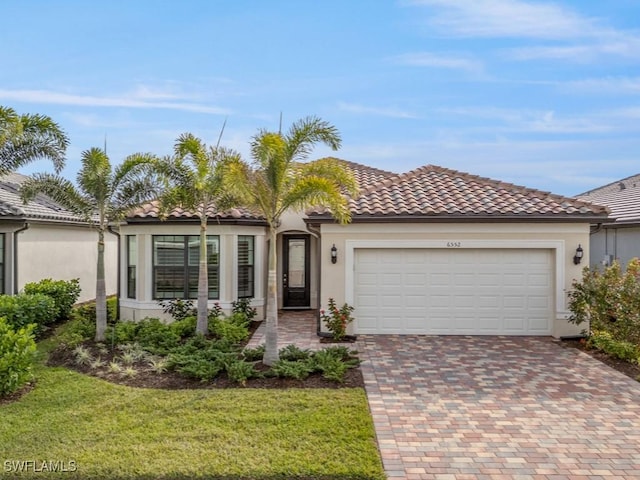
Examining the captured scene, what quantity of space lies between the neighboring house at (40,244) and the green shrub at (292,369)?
9732mm

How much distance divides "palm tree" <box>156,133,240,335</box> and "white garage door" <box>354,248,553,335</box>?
Answer: 3838mm

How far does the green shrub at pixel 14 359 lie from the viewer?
700 centimetres

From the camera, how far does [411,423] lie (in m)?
6.21

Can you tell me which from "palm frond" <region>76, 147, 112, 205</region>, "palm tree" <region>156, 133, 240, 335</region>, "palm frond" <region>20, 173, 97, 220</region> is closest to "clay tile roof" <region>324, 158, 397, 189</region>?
"palm tree" <region>156, 133, 240, 335</region>

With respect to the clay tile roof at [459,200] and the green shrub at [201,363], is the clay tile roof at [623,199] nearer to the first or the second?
the clay tile roof at [459,200]

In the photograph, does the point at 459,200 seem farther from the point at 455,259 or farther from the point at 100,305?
the point at 100,305

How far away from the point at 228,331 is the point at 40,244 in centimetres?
834

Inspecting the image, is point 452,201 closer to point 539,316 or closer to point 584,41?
point 539,316

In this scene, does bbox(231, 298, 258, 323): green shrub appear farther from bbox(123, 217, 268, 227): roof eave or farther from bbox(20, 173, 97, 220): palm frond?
bbox(20, 173, 97, 220): palm frond

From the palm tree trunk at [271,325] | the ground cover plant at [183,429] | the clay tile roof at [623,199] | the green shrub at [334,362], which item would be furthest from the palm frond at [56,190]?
the clay tile roof at [623,199]

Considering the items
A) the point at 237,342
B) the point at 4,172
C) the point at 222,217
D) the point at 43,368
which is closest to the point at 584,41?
the point at 222,217

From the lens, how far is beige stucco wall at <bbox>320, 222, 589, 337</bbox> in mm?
11305

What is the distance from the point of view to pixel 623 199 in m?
17.3

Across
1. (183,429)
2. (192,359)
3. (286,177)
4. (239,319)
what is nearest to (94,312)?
(239,319)
